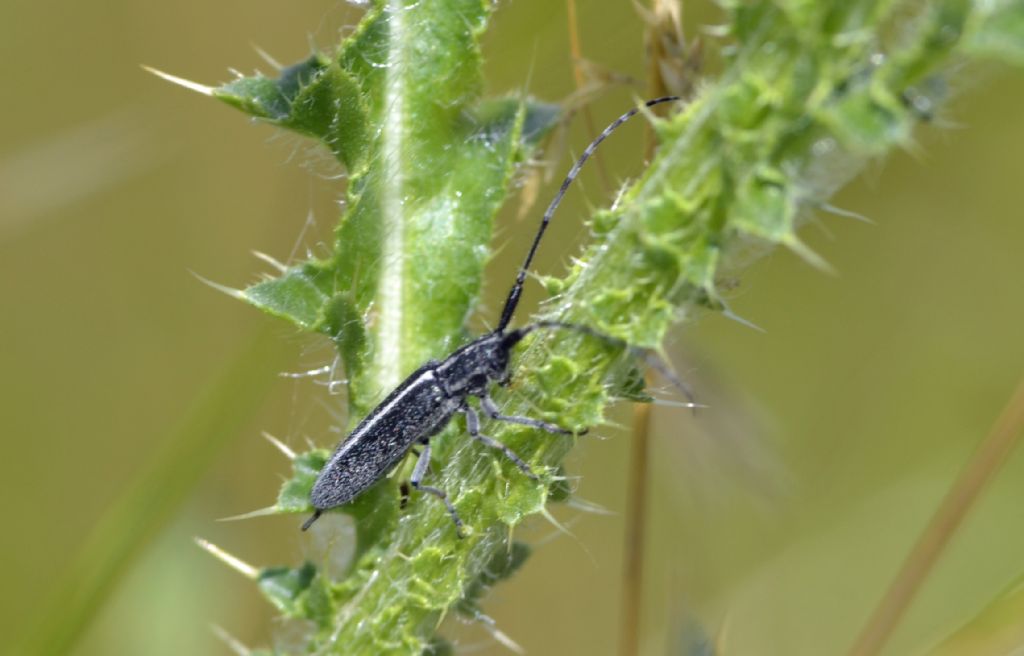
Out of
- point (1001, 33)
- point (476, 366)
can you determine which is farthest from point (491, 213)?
point (1001, 33)

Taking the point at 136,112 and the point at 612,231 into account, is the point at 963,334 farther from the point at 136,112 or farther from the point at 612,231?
the point at 136,112

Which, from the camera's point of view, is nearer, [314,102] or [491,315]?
[314,102]

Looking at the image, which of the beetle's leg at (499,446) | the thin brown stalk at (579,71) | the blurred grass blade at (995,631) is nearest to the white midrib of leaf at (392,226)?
the beetle's leg at (499,446)

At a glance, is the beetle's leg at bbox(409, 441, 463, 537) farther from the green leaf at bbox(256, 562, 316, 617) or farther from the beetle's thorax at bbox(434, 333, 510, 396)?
the green leaf at bbox(256, 562, 316, 617)

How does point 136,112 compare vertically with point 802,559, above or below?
above

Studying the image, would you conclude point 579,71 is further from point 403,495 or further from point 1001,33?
point 1001,33

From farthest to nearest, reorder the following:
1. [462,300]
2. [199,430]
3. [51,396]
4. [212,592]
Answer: [51,396], [212,592], [199,430], [462,300]

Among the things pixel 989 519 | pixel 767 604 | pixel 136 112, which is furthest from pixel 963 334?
pixel 136 112
